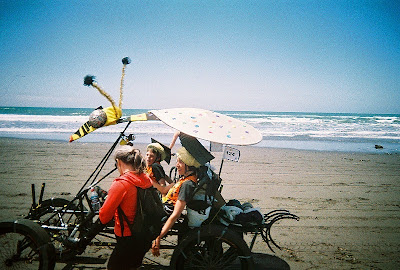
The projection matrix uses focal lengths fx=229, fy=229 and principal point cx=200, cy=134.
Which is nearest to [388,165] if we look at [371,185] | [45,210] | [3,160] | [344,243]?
[371,185]

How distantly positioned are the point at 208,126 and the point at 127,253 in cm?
150

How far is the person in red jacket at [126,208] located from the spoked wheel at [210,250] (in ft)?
1.25

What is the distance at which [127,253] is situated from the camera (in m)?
2.22

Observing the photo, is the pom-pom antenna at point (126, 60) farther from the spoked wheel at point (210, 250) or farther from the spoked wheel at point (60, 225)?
the spoked wheel at point (210, 250)

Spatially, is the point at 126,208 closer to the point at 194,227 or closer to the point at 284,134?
the point at 194,227

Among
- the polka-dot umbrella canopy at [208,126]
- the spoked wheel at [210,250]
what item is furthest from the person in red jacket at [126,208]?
the polka-dot umbrella canopy at [208,126]

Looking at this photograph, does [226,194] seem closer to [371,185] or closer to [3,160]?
[371,185]

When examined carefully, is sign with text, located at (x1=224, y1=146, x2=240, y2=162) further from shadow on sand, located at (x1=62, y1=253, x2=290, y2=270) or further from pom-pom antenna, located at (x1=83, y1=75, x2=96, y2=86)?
pom-pom antenna, located at (x1=83, y1=75, x2=96, y2=86)

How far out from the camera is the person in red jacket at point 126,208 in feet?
6.91

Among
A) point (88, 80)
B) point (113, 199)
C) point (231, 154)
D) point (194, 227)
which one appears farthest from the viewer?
point (231, 154)

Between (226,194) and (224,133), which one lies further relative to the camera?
(226,194)

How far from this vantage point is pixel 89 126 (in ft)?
7.89

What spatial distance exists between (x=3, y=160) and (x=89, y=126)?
8.21 m

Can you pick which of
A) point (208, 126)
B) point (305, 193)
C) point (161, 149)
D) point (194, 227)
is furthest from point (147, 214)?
point (305, 193)
